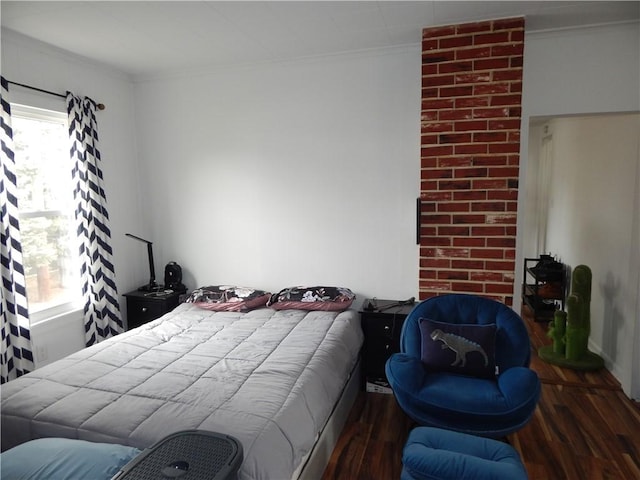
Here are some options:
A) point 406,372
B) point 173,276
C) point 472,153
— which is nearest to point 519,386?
point 406,372

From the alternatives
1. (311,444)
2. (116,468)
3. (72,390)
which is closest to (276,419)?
(311,444)

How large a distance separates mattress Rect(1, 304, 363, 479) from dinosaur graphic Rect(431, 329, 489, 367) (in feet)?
1.98

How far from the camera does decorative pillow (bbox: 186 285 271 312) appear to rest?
131 inches

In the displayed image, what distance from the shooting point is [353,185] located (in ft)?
11.0

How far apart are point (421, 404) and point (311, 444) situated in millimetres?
648

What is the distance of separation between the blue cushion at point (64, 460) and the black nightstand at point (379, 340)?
6.05 feet

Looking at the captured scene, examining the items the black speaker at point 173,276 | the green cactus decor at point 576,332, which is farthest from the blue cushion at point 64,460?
the green cactus decor at point 576,332

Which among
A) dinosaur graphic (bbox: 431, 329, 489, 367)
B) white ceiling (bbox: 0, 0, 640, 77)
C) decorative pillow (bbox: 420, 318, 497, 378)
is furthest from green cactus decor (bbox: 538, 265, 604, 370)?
white ceiling (bbox: 0, 0, 640, 77)

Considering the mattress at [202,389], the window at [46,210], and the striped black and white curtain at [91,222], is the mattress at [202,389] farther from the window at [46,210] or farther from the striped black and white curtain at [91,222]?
the window at [46,210]

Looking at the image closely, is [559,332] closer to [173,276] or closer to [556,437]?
[556,437]

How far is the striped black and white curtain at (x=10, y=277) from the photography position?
103 inches

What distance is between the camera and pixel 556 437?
2.50m

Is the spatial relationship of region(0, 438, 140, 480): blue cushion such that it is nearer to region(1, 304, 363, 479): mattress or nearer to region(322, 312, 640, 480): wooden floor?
region(1, 304, 363, 479): mattress

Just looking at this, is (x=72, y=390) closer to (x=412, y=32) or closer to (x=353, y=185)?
(x=353, y=185)
